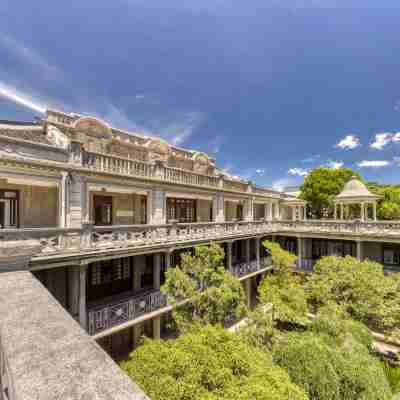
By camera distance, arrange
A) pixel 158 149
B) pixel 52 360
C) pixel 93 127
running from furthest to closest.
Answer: pixel 158 149 < pixel 93 127 < pixel 52 360

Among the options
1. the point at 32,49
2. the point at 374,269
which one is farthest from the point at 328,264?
the point at 32,49

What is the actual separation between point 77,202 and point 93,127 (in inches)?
204

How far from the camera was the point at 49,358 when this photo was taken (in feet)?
5.92

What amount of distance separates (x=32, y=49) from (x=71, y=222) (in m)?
8.03

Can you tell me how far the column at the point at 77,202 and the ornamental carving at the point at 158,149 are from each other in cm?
616

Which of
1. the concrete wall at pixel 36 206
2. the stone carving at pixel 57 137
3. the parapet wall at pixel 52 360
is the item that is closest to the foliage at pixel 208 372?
the parapet wall at pixel 52 360

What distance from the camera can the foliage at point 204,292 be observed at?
333 inches

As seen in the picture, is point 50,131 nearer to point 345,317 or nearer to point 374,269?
point 345,317

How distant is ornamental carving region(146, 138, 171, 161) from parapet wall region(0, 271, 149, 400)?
527 inches

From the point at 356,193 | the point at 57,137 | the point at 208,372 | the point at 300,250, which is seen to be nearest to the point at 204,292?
the point at 208,372

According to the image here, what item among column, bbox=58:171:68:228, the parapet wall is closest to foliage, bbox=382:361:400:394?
the parapet wall

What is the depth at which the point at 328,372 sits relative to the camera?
21.7 feet

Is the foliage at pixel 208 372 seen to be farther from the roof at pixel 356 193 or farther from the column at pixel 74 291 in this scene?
the roof at pixel 356 193

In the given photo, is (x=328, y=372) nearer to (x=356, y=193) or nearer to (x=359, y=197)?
(x=359, y=197)
